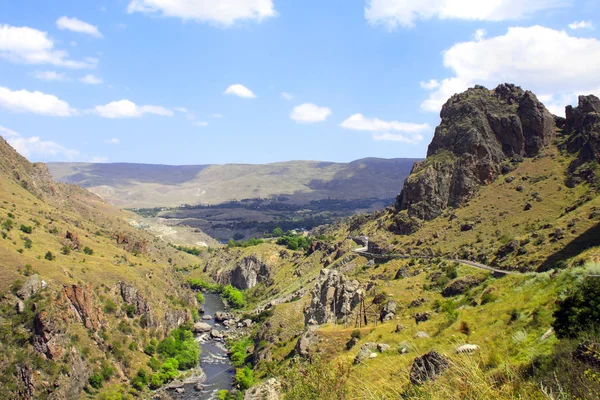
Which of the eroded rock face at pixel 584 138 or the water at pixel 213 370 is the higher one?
the eroded rock face at pixel 584 138

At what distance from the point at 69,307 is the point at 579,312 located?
94058 millimetres

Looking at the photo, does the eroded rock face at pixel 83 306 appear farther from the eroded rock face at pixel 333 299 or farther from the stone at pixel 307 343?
the stone at pixel 307 343

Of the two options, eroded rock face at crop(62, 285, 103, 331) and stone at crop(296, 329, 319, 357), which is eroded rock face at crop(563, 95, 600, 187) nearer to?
stone at crop(296, 329, 319, 357)

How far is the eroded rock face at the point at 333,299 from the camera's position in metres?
75.8

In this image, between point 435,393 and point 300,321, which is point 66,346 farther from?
point 435,393

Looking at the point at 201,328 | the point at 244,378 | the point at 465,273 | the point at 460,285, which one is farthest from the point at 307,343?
the point at 201,328

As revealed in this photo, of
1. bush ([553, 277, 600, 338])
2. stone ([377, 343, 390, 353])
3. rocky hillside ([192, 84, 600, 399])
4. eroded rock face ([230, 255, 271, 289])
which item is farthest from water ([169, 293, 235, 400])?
bush ([553, 277, 600, 338])

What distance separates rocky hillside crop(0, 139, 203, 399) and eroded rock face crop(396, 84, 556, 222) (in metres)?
73.2

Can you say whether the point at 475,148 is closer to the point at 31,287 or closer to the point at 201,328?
the point at 201,328

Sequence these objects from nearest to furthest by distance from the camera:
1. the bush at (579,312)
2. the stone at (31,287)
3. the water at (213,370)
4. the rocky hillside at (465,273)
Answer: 1. the bush at (579,312)
2. the rocky hillside at (465,273)
3. the stone at (31,287)
4. the water at (213,370)

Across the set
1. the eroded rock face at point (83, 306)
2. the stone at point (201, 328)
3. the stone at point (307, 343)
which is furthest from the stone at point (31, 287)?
the stone at point (307, 343)

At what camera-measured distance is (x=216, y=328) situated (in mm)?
133625

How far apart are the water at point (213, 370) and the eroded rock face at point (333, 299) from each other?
928 inches

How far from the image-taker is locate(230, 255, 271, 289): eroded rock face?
7083 inches
